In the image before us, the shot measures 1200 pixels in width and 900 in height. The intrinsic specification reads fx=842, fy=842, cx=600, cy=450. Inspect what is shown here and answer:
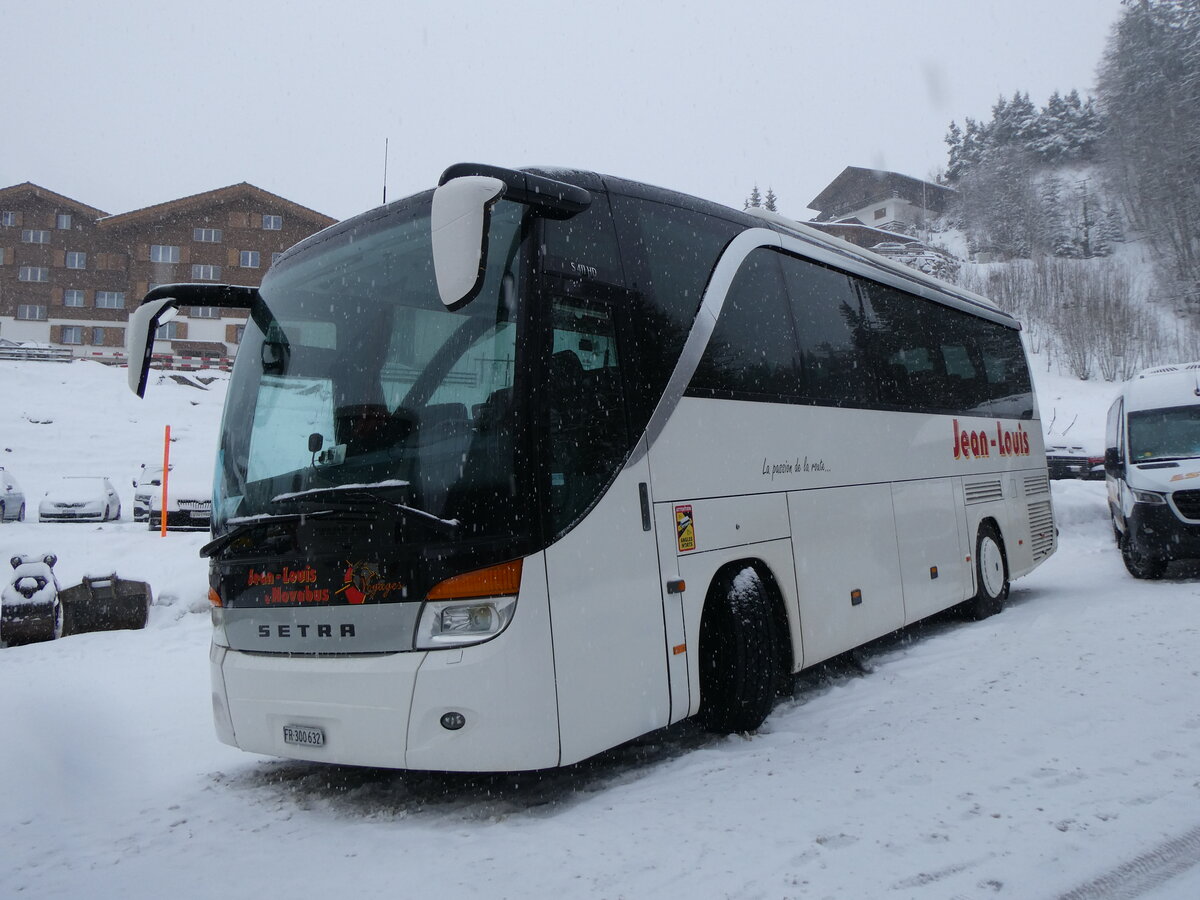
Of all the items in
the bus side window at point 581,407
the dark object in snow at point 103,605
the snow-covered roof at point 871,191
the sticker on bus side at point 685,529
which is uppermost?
the snow-covered roof at point 871,191

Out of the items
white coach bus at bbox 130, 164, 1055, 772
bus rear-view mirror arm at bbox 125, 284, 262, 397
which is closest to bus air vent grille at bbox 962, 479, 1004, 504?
white coach bus at bbox 130, 164, 1055, 772

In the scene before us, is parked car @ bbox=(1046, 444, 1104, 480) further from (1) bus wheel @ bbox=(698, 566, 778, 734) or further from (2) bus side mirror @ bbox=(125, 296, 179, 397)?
(2) bus side mirror @ bbox=(125, 296, 179, 397)

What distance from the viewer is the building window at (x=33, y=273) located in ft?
188

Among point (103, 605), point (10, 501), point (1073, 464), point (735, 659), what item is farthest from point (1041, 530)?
point (10, 501)

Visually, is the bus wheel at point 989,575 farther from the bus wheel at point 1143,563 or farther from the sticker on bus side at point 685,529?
the sticker on bus side at point 685,529

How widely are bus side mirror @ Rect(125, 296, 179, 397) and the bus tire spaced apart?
11.2 metres

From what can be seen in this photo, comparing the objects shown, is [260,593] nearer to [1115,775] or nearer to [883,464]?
[1115,775]

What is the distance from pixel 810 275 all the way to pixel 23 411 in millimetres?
37017

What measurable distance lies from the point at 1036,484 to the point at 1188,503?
172 centimetres

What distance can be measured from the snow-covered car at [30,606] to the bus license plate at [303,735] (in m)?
6.18

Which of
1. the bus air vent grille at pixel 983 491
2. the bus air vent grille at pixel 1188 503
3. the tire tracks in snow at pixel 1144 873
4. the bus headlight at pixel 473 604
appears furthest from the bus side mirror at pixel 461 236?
the bus air vent grille at pixel 1188 503

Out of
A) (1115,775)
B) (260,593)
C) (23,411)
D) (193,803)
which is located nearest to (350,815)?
(193,803)

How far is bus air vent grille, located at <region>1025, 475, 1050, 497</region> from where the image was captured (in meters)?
11.1

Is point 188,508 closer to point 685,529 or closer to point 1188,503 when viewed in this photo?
point 685,529
